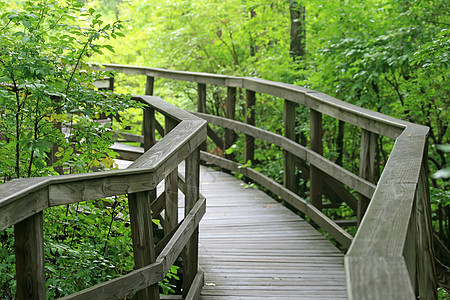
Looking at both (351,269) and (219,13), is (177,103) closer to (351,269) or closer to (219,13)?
(219,13)

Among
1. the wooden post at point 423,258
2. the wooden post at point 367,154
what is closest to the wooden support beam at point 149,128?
the wooden post at point 367,154

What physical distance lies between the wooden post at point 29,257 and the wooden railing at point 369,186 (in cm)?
117

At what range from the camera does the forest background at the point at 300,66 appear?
11.0ft

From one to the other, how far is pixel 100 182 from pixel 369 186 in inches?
99.6

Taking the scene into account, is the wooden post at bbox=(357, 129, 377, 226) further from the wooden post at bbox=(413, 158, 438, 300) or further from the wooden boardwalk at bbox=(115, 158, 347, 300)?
the wooden post at bbox=(413, 158, 438, 300)

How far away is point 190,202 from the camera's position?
155 inches

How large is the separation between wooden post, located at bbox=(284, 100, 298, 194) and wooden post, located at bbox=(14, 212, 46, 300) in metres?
4.21

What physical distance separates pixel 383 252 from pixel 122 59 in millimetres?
13140

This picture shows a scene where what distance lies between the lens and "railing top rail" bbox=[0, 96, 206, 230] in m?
1.97

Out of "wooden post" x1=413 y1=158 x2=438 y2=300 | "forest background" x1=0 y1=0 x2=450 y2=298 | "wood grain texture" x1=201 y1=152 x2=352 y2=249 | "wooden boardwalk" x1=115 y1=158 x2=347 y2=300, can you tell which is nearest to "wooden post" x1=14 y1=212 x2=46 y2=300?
"forest background" x1=0 y1=0 x2=450 y2=298

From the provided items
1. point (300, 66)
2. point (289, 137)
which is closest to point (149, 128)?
point (289, 137)

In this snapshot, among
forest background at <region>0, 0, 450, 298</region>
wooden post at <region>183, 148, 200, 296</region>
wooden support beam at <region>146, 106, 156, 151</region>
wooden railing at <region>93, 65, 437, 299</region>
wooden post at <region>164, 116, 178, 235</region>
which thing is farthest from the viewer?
wooden support beam at <region>146, 106, 156, 151</region>

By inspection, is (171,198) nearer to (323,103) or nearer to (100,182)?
(100,182)

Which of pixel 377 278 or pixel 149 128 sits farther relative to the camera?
pixel 149 128
